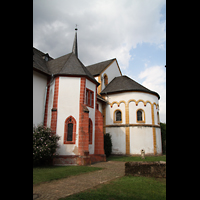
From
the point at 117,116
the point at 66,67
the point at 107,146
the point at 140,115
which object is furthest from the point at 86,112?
the point at 140,115

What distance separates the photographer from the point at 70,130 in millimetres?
14062

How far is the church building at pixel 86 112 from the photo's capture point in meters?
13.9

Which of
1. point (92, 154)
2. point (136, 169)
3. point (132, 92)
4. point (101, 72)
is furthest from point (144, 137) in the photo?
point (136, 169)

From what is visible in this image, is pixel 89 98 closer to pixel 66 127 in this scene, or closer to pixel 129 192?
pixel 66 127

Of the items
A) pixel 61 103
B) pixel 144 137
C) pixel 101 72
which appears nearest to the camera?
pixel 61 103

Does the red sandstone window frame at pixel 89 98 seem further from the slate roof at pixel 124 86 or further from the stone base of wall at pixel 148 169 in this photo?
the stone base of wall at pixel 148 169

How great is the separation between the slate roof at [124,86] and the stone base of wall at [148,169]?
581 inches

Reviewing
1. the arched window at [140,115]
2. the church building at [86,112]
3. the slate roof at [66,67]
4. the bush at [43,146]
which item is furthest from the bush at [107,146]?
the bush at [43,146]
